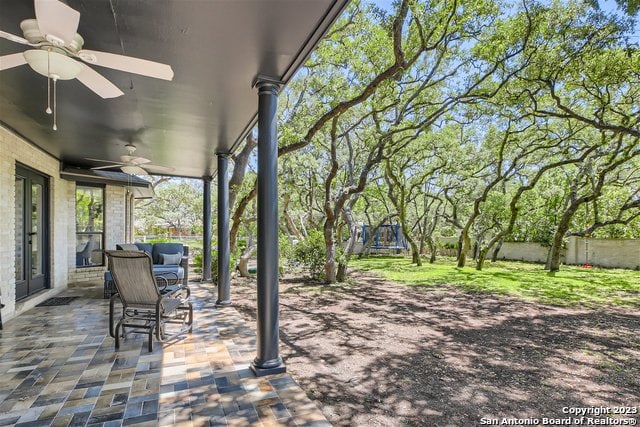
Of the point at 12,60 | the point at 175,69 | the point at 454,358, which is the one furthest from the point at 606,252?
the point at 12,60

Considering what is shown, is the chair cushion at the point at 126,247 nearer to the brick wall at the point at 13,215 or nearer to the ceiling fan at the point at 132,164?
the brick wall at the point at 13,215

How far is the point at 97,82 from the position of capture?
2.51m

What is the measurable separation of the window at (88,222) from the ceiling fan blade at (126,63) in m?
7.02

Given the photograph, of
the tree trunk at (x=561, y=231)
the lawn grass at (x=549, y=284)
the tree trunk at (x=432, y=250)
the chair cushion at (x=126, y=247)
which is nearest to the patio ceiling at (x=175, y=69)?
the chair cushion at (x=126, y=247)

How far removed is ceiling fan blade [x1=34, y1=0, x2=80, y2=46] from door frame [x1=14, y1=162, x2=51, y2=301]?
457cm

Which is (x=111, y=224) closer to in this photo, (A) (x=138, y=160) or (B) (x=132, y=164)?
(B) (x=132, y=164)

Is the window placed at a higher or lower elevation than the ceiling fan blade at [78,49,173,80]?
lower

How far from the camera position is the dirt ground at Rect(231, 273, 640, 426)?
106 inches

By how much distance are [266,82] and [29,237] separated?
17.6ft

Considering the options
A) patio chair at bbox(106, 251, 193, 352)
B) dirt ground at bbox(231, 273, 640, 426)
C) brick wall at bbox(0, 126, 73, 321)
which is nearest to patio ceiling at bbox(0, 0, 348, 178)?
brick wall at bbox(0, 126, 73, 321)

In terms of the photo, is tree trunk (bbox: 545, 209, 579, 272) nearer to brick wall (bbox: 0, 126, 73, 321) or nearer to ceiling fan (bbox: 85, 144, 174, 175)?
ceiling fan (bbox: 85, 144, 174, 175)

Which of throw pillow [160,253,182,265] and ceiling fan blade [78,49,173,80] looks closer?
ceiling fan blade [78,49,173,80]

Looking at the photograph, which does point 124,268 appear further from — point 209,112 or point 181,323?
point 209,112

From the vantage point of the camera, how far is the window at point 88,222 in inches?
313
